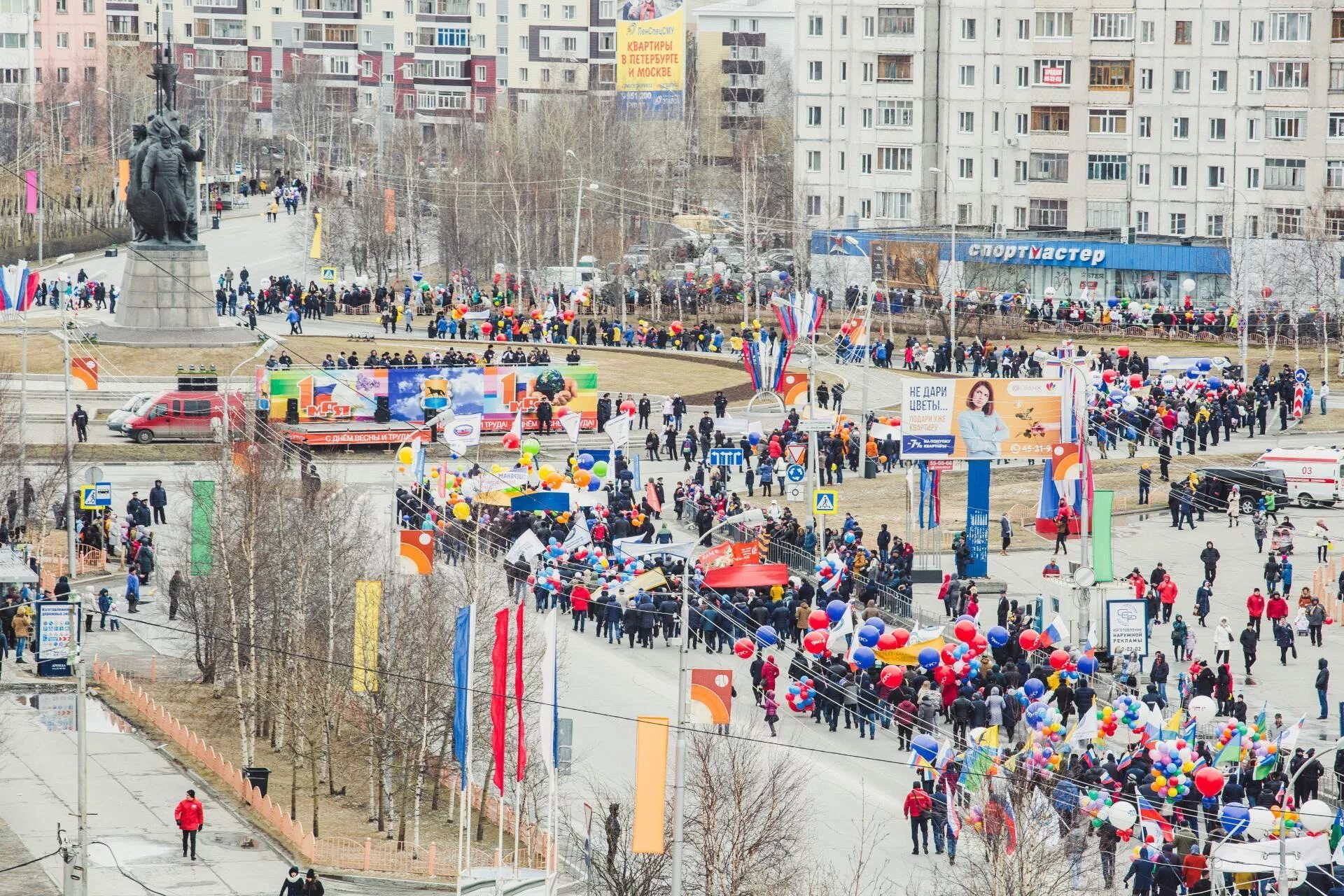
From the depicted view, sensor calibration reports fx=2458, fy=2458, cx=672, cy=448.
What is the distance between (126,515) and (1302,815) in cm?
3170

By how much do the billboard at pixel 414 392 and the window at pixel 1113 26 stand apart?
4011 cm

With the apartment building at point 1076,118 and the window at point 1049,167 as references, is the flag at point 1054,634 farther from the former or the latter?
the window at point 1049,167

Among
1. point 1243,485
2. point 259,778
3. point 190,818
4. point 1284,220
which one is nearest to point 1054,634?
point 259,778

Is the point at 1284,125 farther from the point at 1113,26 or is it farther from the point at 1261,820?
the point at 1261,820

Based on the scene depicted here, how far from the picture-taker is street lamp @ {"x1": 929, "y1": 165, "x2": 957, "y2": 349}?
7962 cm

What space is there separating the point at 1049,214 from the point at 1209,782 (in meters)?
70.1

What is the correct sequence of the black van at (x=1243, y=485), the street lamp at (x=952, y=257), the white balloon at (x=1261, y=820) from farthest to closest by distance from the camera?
the street lamp at (x=952, y=257)
the black van at (x=1243, y=485)
the white balloon at (x=1261, y=820)

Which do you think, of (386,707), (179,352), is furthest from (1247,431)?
(386,707)

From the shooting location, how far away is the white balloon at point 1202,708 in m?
35.3

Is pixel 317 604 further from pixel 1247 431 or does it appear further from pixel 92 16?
pixel 92 16

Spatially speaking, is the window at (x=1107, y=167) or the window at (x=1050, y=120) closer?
the window at (x=1107, y=167)

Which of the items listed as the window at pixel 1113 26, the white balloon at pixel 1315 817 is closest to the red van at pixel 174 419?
the white balloon at pixel 1315 817

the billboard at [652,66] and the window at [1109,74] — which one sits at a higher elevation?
the billboard at [652,66]

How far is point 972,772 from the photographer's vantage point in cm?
3203
